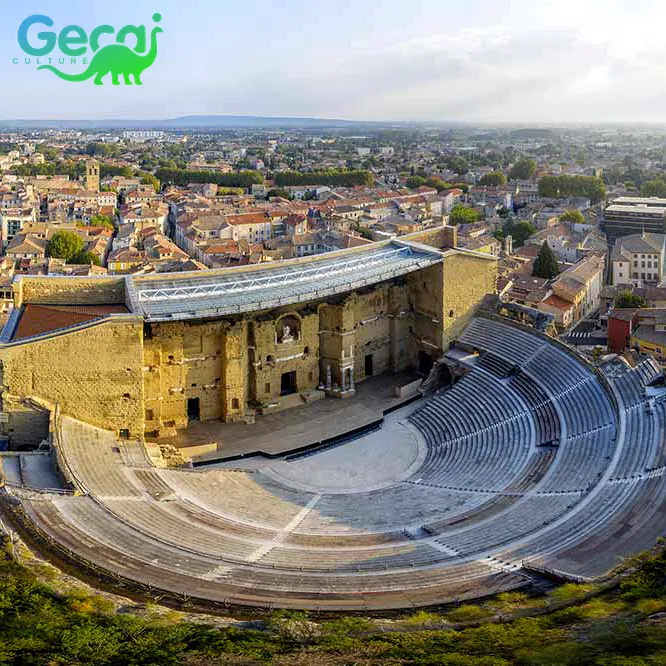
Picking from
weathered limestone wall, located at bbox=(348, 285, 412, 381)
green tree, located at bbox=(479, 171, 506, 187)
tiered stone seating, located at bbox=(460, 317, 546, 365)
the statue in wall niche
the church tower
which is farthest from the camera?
green tree, located at bbox=(479, 171, 506, 187)

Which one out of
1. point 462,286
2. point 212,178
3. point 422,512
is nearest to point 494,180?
point 212,178

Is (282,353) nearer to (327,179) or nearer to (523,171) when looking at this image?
(327,179)

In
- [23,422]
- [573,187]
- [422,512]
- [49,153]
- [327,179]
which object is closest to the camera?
[422,512]

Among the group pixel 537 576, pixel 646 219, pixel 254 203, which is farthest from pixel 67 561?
pixel 254 203

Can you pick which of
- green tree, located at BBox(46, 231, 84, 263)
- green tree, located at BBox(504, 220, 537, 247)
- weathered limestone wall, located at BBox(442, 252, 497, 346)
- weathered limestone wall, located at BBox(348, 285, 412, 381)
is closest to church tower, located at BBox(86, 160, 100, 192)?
green tree, located at BBox(46, 231, 84, 263)

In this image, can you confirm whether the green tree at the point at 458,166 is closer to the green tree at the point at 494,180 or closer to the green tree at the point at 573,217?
the green tree at the point at 494,180

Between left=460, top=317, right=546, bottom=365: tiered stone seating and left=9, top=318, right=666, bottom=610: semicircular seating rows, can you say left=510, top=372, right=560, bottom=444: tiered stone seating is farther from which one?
left=460, top=317, right=546, bottom=365: tiered stone seating

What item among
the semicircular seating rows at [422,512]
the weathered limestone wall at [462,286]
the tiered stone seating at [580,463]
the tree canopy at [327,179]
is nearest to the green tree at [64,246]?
the weathered limestone wall at [462,286]
